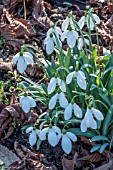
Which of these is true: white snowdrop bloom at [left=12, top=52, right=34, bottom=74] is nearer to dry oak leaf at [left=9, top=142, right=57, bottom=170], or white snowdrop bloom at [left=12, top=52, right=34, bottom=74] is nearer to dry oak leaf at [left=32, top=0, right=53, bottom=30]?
dry oak leaf at [left=9, top=142, right=57, bottom=170]

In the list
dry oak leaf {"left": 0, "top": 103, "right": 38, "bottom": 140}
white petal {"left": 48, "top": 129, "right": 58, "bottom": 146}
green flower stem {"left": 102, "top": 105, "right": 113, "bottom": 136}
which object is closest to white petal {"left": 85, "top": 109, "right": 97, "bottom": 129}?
white petal {"left": 48, "top": 129, "right": 58, "bottom": 146}

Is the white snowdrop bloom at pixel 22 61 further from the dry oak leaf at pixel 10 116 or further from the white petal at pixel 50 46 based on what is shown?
the dry oak leaf at pixel 10 116

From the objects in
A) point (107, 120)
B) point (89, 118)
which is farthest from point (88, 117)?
point (107, 120)

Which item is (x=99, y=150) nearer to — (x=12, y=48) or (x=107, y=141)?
(x=107, y=141)

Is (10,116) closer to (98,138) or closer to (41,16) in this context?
(98,138)

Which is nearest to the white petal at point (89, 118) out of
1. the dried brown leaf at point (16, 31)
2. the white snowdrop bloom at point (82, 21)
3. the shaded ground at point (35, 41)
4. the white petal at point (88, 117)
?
the white petal at point (88, 117)

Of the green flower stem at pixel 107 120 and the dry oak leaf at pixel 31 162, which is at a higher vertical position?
the green flower stem at pixel 107 120

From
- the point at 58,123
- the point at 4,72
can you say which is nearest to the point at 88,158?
the point at 58,123
